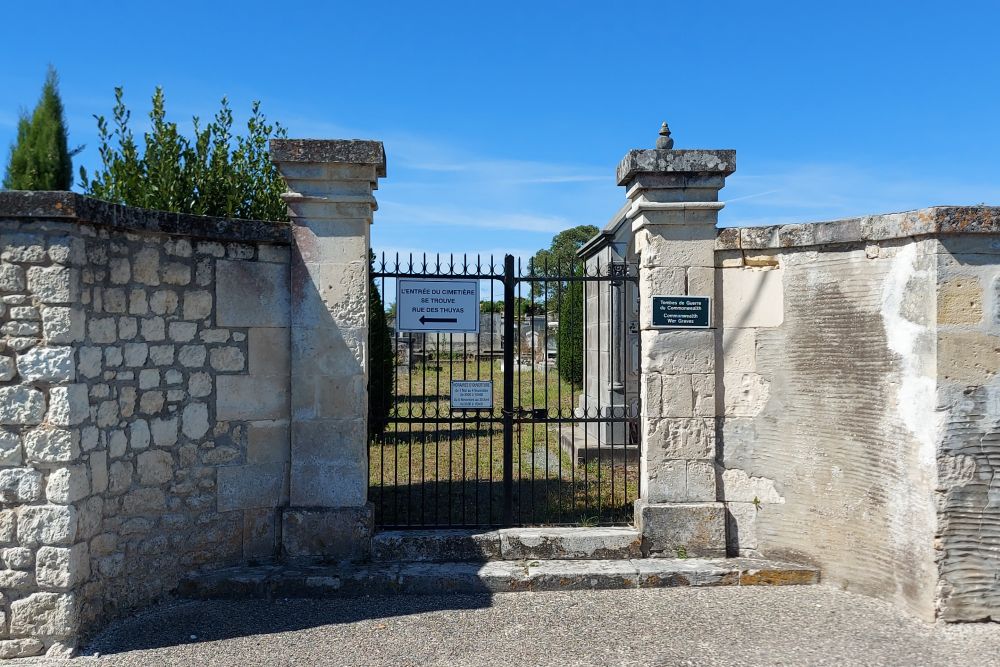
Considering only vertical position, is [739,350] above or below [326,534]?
above

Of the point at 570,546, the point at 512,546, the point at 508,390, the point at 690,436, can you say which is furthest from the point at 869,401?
the point at 512,546

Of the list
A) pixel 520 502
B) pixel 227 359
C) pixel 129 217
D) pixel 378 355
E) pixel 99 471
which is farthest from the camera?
pixel 378 355

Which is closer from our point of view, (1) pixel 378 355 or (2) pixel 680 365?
(2) pixel 680 365

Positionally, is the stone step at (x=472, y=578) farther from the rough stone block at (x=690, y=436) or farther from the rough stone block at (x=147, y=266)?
the rough stone block at (x=147, y=266)

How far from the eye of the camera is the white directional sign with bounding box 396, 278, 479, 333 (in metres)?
5.31

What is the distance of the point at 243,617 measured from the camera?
441 centimetres

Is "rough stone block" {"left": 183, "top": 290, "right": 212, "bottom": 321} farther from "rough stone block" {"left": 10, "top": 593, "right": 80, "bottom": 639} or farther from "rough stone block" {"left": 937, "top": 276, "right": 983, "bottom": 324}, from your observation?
"rough stone block" {"left": 937, "top": 276, "right": 983, "bottom": 324}

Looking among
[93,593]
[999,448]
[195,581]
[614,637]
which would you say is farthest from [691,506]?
[93,593]

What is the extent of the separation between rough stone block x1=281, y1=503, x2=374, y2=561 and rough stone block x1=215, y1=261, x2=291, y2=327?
1.36 meters

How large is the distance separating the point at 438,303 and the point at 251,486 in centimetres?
185

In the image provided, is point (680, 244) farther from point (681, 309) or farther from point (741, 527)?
point (741, 527)

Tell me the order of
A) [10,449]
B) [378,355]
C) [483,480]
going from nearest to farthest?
[10,449] → [483,480] → [378,355]

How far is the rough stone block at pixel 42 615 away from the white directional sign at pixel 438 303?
8.74 feet

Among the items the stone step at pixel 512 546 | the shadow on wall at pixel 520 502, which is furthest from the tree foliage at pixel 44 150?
the stone step at pixel 512 546
